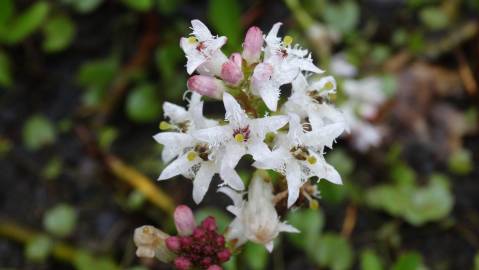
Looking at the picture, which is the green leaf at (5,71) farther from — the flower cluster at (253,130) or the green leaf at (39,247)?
the flower cluster at (253,130)

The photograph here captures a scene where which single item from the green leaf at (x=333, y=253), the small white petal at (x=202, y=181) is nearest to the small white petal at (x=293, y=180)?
the small white petal at (x=202, y=181)

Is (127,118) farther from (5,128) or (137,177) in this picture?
(5,128)

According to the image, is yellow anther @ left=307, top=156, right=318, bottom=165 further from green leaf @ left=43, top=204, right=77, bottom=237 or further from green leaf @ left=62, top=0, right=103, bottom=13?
green leaf @ left=62, top=0, right=103, bottom=13

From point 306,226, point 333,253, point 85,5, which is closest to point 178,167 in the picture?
point 306,226

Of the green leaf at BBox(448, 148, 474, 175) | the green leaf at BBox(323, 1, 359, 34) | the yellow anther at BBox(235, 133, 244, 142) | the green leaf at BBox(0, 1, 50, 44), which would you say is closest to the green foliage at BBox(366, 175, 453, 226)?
the green leaf at BBox(448, 148, 474, 175)

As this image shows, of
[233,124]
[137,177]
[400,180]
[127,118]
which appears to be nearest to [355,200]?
[400,180]
